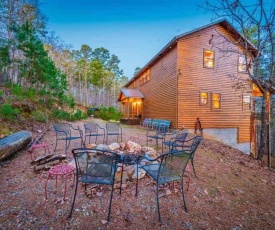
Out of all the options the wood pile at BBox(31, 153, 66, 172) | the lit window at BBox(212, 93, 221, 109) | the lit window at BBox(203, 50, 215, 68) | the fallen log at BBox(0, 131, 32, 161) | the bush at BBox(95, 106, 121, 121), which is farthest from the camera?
the bush at BBox(95, 106, 121, 121)

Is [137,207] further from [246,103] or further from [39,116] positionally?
[246,103]

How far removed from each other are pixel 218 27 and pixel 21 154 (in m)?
13.0

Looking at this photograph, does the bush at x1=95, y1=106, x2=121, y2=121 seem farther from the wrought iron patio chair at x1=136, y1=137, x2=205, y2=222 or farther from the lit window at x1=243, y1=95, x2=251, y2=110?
the wrought iron patio chair at x1=136, y1=137, x2=205, y2=222

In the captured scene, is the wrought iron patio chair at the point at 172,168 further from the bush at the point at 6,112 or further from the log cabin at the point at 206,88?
the log cabin at the point at 206,88

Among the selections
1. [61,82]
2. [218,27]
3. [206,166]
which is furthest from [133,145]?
[218,27]

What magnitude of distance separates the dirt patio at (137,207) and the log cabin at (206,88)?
21.8 feet

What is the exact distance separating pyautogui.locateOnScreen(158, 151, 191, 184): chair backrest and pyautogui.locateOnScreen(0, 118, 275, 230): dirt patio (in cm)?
51

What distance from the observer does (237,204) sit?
2.82 m

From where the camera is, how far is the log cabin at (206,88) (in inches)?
384

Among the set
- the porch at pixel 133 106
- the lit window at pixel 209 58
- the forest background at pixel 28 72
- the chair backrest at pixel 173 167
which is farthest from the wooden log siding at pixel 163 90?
the chair backrest at pixel 173 167

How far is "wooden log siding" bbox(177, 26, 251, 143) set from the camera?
32.0 feet

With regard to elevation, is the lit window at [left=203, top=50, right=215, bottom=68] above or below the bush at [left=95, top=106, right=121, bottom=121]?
above

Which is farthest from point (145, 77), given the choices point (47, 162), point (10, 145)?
point (47, 162)

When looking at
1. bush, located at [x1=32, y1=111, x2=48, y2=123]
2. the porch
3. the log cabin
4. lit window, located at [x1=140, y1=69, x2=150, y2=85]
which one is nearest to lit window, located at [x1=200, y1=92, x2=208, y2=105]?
the log cabin
